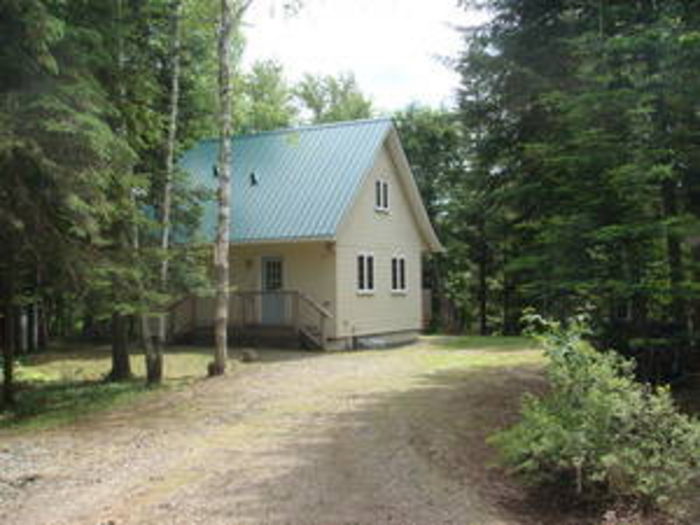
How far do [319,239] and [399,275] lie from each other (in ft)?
18.1

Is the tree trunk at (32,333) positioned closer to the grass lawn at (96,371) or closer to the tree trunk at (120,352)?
the grass lawn at (96,371)

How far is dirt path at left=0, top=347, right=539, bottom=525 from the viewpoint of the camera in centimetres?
534

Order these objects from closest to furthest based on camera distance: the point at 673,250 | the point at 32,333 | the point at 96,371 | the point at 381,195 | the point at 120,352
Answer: the point at 673,250
the point at 120,352
the point at 96,371
the point at 32,333
the point at 381,195

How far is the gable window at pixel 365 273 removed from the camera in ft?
66.2

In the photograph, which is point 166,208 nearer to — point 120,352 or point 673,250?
point 120,352

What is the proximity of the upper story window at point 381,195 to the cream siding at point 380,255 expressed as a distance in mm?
149

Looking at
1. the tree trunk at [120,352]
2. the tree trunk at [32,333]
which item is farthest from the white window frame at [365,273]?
the tree trunk at [32,333]

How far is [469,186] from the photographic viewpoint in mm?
22375

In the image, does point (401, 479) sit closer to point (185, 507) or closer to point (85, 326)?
point (185, 507)

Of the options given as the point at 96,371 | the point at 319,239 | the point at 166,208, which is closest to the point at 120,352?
the point at 96,371

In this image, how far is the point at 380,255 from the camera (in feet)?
69.9

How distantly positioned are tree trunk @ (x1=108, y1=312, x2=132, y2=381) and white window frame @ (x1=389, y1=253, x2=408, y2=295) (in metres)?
9.85

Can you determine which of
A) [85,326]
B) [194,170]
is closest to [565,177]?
[194,170]

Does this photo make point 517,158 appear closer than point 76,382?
No
